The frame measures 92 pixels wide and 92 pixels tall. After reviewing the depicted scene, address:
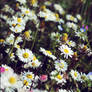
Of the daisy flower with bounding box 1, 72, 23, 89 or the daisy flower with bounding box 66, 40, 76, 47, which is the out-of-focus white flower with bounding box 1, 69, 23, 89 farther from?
the daisy flower with bounding box 66, 40, 76, 47

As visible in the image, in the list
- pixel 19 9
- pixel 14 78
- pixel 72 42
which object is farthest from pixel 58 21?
pixel 14 78


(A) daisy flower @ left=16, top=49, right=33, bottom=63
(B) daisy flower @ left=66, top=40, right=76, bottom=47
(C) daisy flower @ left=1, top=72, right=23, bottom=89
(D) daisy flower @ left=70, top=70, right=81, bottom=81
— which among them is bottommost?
(C) daisy flower @ left=1, top=72, right=23, bottom=89

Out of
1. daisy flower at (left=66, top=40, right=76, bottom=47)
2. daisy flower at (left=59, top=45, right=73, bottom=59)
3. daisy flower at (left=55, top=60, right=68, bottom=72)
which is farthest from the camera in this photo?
daisy flower at (left=66, top=40, right=76, bottom=47)

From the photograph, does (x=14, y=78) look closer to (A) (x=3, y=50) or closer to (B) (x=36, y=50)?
(A) (x=3, y=50)

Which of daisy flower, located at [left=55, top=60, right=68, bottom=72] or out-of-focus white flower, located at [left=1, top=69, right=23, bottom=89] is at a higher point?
daisy flower, located at [left=55, top=60, right=68, bottom=72]

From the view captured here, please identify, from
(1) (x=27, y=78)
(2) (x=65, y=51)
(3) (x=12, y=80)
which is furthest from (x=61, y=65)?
(3) (x=12, y=80)

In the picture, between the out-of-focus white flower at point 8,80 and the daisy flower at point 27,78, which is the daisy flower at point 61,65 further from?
the out-of-focus white flower at point 8,80

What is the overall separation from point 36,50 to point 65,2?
6.50 feet

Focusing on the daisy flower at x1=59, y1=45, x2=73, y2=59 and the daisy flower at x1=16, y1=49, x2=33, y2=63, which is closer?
the daisy flower at x1=16, y1=49, x2=33, y2=63

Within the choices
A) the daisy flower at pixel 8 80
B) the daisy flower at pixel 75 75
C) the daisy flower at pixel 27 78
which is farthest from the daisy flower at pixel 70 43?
the daisy flower at pixel 8 80

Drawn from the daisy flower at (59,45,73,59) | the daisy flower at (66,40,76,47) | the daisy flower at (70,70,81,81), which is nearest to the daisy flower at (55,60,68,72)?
the daisy flower at (59,45,73,59)

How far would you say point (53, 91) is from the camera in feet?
6.79

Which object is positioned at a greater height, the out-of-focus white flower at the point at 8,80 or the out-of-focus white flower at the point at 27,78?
the out-of-focus white flower at the point at 27,78

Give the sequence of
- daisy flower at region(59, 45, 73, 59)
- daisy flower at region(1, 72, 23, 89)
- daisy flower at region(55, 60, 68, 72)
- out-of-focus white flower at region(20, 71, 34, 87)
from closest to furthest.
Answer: daisy flower at region(1, 72, 23, 89) < out-of-focus white flower at region(20, 71, 34, 87) < daisy flower at region(55, 60, 68, 72) < daisy flower at region(59, 45, 73, 59)
